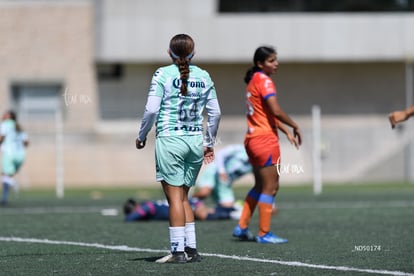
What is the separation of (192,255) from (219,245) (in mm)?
1755

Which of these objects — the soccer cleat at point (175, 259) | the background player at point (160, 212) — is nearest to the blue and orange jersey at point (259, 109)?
the soccer cleat at point (175, 259)

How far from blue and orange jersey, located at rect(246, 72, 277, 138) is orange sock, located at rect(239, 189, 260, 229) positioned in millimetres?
692

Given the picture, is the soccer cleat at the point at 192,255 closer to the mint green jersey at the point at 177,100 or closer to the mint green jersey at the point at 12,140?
the mint green jersey at the point at 177,100

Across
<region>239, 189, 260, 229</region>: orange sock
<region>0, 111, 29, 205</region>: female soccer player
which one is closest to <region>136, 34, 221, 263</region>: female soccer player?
<region>239, 189, 260, 229</region>: orange sock

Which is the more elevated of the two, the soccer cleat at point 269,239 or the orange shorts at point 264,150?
the orange shorts at point 264,150

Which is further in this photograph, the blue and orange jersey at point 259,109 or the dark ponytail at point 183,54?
the blue and orange jersey at point 259,109

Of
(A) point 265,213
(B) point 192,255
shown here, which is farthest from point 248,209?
(B) point 192,255

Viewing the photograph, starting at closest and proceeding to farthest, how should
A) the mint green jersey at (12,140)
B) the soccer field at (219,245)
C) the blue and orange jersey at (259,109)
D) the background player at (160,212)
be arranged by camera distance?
the soccer field at (219,245)
the blue and orange jersey at (259,109)
the background player at (160,212)
the mint green jersey at (12,140)

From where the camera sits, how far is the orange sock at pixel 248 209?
12.1 metres

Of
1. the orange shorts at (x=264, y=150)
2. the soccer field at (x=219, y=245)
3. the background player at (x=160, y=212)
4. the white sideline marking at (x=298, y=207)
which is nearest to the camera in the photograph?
the soccer field at (x=219, y=245)

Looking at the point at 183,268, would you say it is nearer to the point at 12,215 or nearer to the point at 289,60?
the point at 12,215

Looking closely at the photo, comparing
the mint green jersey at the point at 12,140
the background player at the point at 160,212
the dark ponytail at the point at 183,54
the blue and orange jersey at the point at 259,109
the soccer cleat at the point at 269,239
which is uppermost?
the dark ponytail at the point at 183,54

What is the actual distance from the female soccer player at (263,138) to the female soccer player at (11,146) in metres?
11.6

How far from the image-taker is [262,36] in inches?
1491
